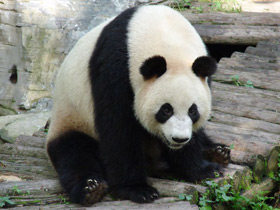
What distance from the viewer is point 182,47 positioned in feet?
13.5

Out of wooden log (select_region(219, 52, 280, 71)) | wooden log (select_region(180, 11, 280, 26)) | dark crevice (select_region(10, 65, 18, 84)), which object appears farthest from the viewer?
dark crevice (select_region(10, 65, 18, 84))

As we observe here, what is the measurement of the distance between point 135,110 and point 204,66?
703mm

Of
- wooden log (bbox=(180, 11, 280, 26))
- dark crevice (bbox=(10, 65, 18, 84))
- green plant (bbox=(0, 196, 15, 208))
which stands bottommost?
dark crevice (bbox=(10, 65, 18, 84))

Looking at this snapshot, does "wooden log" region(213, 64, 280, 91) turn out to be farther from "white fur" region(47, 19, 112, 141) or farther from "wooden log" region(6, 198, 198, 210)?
"wooden log" region(6, 198, 198, 210)

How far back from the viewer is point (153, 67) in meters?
3.87

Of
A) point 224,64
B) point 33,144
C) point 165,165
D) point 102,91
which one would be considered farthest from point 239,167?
point 33,144

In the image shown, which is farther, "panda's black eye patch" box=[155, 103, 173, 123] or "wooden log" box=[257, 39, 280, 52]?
"wooden log" box=[257, 39, 280, 52]

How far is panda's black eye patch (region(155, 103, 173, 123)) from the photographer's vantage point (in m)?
3.87

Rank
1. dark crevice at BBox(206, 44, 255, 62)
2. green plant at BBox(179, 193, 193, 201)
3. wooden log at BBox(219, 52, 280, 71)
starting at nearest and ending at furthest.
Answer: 1. green plant at BBox(179, 193, 193, 201)
2. wooden log at BBox(219, 52, 280, 71)
3. dark crevice at BBox(206, 44, 255, 62)

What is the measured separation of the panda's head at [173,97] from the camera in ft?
12.5

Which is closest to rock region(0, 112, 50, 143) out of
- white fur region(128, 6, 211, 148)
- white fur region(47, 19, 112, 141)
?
white fur region(47, 19, 112, 141)

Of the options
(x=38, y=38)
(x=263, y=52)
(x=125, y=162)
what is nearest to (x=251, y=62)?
(x=263, y=52)

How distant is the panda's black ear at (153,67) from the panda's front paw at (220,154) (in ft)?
3.91

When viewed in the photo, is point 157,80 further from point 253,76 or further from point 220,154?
point 253,76
